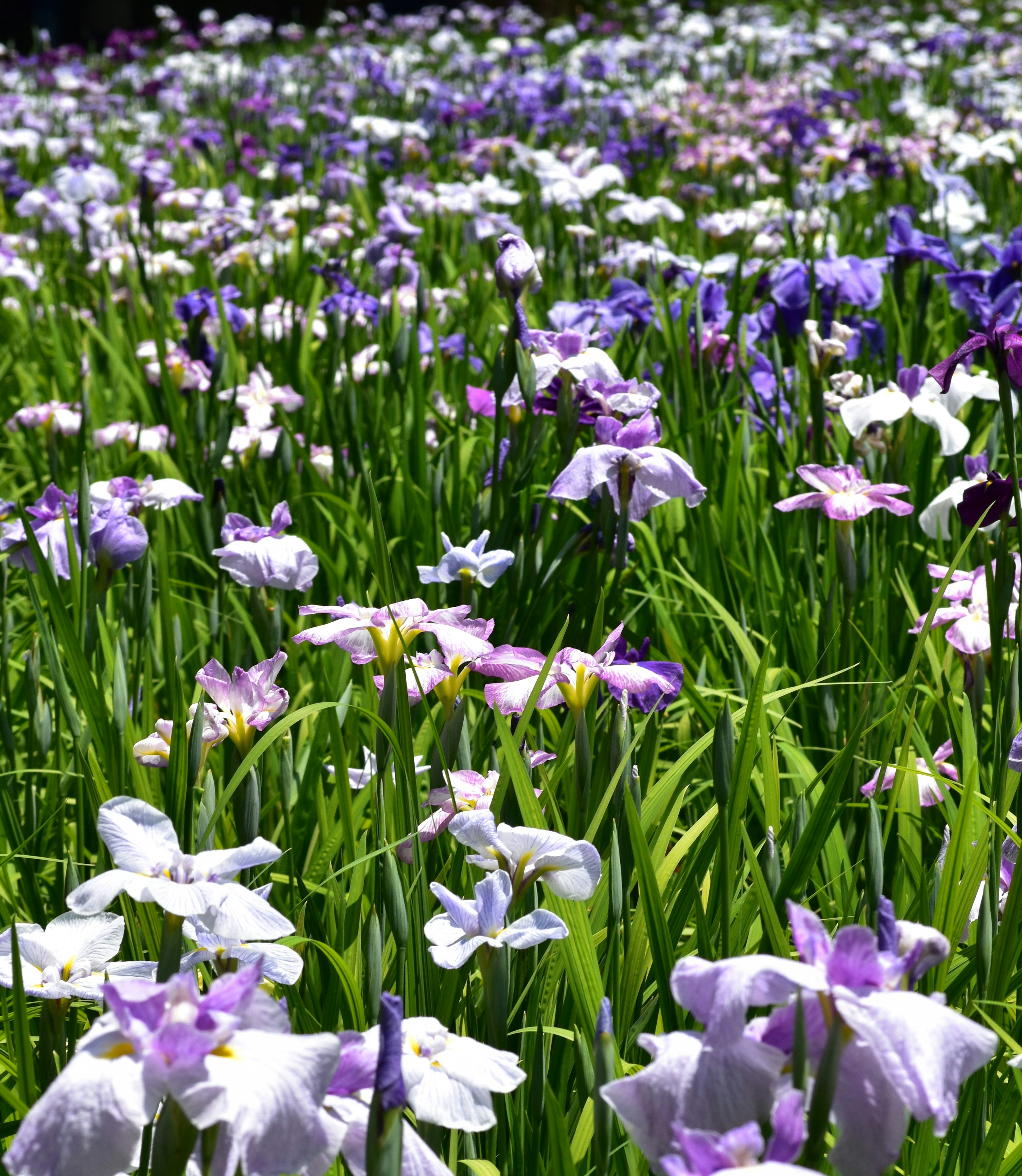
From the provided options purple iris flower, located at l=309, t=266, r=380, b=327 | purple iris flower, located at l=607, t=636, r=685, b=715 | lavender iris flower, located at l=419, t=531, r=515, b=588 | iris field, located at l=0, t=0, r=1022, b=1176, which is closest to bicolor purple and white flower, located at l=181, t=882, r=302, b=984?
iris field, located at l=0, t=0, r=1022, b=1176

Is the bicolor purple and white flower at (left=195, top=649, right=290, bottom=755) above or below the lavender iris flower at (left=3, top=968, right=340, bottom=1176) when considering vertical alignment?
below

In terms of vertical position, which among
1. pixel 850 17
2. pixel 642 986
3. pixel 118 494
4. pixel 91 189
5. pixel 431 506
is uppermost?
pixel 850 17

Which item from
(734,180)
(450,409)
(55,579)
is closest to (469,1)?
(734,180)

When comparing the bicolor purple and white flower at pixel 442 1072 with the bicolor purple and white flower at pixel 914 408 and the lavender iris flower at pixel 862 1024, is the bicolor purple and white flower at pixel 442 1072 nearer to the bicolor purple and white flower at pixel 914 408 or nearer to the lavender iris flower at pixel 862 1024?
the lavender iris flower at pixel 862 1024

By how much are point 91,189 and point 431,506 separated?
11.8 feet

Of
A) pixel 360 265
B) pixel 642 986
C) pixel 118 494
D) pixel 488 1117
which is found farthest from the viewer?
pixel 360 265

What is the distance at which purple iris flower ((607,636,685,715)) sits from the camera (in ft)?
4.50

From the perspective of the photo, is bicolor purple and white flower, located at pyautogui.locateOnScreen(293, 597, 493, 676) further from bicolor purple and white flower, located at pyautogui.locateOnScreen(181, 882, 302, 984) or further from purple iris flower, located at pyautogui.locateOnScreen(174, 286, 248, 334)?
purple iris flower, located at pyautogui.locateOnScreen(174, 286, 248, 334)

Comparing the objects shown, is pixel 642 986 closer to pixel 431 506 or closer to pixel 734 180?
pixel 431 506

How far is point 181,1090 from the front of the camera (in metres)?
0.62

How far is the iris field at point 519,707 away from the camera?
0.66 m

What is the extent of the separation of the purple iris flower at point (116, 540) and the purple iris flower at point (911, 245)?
2.21 metres

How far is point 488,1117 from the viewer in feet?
2.60

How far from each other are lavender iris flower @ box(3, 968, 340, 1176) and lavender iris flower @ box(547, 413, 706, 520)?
1.10 metres
